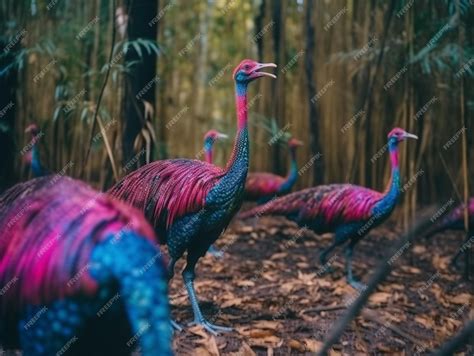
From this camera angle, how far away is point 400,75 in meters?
5.59

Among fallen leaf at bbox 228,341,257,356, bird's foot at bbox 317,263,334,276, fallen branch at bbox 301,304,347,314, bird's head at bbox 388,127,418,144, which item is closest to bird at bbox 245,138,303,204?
bird's foot at bbox 317,263,334,276

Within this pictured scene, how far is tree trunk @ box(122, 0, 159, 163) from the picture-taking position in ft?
13.0

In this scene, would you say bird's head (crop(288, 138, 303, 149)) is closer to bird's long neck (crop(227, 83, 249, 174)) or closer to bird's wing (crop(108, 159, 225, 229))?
bird's long neck (crop(227, 83, 249, 174))

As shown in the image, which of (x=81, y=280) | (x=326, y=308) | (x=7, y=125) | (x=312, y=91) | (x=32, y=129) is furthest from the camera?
(x=312, y=91)

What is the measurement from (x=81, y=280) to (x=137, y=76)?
8.96 feet

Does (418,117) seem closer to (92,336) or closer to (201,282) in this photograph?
(201,282)

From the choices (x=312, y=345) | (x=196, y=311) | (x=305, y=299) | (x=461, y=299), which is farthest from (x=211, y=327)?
(x=461, y=299)

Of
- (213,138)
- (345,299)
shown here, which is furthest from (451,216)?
(213,138)

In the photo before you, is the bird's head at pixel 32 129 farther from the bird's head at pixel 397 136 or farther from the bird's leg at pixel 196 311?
the bird's head at pixel 397 136

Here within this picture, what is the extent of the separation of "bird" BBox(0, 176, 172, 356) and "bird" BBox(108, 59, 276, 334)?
3.93 feet

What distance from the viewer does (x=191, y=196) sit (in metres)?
2.91

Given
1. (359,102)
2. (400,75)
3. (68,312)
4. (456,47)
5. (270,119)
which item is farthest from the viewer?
(270,119)

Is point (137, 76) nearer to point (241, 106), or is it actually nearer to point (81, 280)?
point (241, 106)

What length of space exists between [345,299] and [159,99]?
15.7 feet
